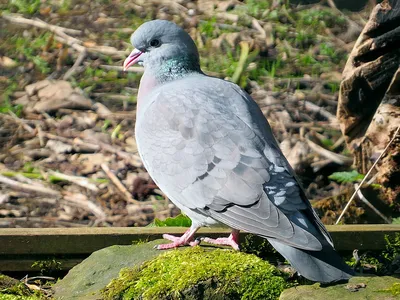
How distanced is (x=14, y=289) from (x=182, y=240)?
0.80m

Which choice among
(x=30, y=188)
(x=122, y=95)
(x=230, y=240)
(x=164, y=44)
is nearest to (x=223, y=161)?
(x=230, y=240)

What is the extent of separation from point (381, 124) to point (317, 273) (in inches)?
83.3

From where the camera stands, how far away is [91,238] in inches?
155

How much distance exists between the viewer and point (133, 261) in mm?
3701

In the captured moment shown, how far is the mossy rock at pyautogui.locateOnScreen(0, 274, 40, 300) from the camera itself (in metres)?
3.56

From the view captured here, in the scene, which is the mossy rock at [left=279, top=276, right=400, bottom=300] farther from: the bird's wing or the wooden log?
the wooden log

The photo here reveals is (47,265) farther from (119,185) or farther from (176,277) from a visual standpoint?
(119,185)

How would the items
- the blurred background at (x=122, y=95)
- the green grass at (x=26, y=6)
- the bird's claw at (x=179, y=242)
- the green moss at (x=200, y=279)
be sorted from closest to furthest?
1. the green moss at (x=200, y=279)
2. the bird's claw at (x=179, y=242)
3. the blurred background at (x=122, y=95)
4. the green grass at (x=26, y=6)

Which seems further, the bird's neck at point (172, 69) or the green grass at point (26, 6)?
the green grass at point (26, 6)

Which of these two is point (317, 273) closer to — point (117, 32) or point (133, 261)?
point (133, 261)

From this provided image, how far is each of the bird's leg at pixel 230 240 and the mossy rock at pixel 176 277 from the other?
166 mm

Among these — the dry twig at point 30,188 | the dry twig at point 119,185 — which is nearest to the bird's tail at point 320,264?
the dry twig at point 119,185

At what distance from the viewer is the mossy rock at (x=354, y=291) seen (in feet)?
10.2

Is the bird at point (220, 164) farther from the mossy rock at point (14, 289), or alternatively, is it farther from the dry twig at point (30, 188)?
the dry twig at point (30, 188)
